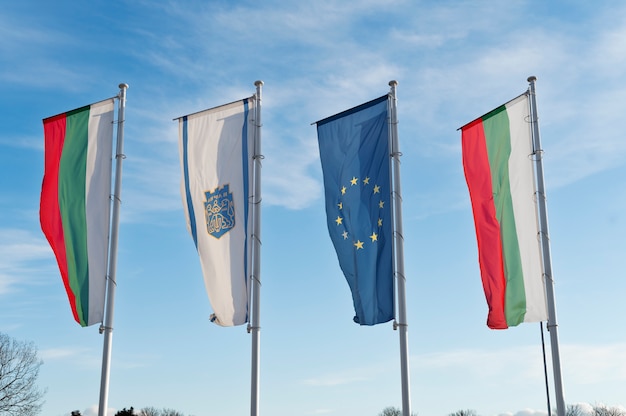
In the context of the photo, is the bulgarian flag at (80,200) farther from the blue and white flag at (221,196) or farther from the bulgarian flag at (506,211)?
the bulgarian flag at (506,211)

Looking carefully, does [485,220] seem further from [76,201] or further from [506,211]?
[76,201]

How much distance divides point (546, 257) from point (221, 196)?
8563 mm

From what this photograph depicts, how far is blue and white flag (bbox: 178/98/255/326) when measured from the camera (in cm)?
1989

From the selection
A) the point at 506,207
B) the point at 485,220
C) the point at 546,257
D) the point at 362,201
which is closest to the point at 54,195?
the point at 362,201

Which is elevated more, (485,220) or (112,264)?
(485,220)

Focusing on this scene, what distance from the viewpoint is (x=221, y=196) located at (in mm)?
20625

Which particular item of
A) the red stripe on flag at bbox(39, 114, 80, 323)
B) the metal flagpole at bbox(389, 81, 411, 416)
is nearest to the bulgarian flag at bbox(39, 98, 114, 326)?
the red stripe on flag at bbox(39, 114, 80, 323)

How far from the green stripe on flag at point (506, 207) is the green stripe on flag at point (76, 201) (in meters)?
11.0

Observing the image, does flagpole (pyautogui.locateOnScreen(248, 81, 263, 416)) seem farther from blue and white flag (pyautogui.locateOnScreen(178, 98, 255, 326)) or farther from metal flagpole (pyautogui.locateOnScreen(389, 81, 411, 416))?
metal flagpole (pyautogui.locateOnScreen(389, 81, 411, 416))

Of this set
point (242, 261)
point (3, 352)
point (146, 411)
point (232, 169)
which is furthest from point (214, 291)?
point (146, 411)

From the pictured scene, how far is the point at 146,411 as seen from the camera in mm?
93812

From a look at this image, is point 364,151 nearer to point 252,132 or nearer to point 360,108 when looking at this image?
point 360,108

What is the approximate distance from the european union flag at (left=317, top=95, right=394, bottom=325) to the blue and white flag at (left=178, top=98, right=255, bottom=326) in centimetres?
225

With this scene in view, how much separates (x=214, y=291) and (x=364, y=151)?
5.35m
